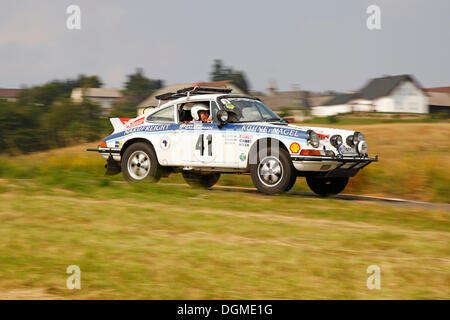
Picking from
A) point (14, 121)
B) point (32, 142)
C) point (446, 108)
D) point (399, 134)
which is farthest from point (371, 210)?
point (446, 108)

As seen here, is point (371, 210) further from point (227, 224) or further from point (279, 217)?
point (227, 224)

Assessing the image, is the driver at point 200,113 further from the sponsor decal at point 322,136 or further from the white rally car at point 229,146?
the sponsor decal at point 322,136

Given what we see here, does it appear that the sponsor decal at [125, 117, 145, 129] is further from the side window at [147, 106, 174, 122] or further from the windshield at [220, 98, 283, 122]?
the windshield at [220, 98, 283, 122]

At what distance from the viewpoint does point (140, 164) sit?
12.5 metres

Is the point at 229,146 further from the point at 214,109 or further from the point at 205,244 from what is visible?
the point at 205,244

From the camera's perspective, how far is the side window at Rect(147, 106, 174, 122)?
40.9 feet

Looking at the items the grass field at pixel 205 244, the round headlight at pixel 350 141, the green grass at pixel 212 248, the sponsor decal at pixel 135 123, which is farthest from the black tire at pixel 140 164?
the round headlight at pixel 350 141

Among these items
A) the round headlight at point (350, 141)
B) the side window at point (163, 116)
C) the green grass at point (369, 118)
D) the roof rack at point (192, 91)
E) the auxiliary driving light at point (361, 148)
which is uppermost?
the green grass at point (369, 118)

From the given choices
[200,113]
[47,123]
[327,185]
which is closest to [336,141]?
[327,185]

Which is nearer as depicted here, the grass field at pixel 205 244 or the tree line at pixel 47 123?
the grass field at pixel 205 244

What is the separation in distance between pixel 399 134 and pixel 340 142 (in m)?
25.7

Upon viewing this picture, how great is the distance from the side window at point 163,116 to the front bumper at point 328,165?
2.90 metres

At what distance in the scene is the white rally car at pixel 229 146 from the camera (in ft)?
Answer: 35.5

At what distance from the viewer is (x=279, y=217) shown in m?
8.38
